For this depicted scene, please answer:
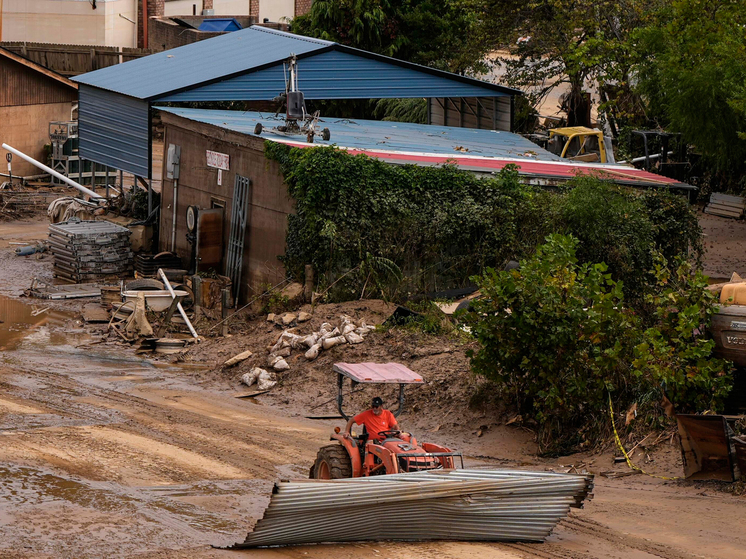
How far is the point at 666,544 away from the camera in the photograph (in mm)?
9531

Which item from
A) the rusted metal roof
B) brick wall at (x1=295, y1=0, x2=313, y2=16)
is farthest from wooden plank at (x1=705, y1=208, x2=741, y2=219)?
brick wall at (x1=295, y1=0, x2=313, y2=16)

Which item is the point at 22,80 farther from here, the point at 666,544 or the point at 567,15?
the point at 666,544

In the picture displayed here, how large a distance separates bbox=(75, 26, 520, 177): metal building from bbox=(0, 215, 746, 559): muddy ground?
254 inches

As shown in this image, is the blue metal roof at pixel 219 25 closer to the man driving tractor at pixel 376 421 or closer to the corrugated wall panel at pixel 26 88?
the corrugated wall panel at pixel 26 88

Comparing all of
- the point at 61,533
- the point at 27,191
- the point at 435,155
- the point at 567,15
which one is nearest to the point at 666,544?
the point at 61,533

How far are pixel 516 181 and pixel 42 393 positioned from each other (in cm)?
987

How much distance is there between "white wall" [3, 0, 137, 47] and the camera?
181 ft

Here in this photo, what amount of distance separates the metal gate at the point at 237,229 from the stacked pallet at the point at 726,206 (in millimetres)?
16645

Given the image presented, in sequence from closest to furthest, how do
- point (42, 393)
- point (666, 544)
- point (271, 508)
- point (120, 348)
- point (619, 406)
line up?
point (271, 508) → point (666, 544) → point (619, 406) → point (42, 393) → point (120, 348)

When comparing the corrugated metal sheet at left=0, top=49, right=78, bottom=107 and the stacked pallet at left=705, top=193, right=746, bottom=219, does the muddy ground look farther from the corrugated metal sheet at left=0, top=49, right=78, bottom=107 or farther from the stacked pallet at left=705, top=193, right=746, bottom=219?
the stacked pallet at left=705, top=193, right=746, bottom=219

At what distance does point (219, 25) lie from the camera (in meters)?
57.8

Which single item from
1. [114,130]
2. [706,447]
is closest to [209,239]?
[114,130]

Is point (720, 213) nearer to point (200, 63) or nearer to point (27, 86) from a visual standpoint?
point (200, 63)

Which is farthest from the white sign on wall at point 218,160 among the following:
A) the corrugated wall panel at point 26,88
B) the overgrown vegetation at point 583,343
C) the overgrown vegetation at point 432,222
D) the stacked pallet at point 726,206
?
the stacked pallet at point 726,206
